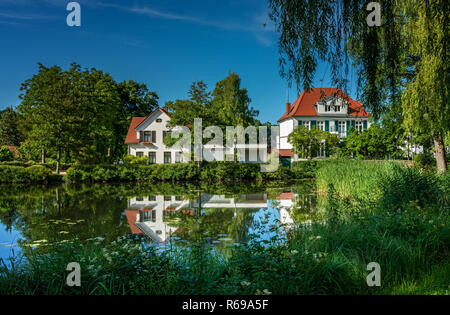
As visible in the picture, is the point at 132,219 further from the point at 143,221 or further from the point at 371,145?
the point at 371,145

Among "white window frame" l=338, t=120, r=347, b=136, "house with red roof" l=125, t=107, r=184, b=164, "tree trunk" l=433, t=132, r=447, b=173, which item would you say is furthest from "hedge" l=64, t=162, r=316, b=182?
"tree trunk" l=433, t=132, r=447, b=173

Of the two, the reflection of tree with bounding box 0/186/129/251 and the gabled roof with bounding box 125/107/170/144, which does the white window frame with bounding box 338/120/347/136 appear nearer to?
the gabled roof with bounding box 125/107/170/144

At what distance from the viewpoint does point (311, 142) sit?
30531 millimetres

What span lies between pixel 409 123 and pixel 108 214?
1075 cm

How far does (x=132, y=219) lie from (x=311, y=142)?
23.8 metres

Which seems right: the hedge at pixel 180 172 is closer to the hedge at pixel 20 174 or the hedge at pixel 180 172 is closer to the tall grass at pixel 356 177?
the hedge at pixel 20 174

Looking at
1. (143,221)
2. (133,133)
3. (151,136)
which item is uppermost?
(133,133)

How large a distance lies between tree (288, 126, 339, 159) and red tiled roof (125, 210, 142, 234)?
22148 millimetres

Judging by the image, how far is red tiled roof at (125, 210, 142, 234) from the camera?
26.1ft

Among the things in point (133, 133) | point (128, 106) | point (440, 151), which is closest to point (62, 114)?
point (133, 133)

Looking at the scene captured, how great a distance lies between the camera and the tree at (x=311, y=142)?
100 feet

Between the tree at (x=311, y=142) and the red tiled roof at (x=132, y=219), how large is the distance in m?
22.1

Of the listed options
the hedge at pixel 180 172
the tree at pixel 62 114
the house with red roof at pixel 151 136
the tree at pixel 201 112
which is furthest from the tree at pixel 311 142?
the tree at pixel 62 114
